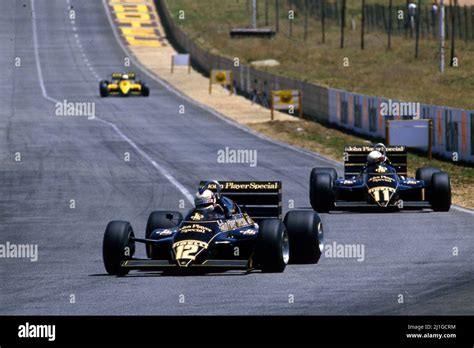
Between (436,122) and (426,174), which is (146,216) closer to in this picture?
(426,174)

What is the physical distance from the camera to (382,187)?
28562mm

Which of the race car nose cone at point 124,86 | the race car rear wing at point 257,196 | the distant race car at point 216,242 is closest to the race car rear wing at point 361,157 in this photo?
the race car rear wing at point 257,196

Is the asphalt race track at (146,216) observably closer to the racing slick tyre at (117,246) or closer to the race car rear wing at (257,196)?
the racing slick tyre at (117,246)

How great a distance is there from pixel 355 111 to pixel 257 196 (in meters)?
27.8

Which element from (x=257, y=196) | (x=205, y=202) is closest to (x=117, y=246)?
(x=205, y=202)

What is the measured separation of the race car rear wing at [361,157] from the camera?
30094 millimetres

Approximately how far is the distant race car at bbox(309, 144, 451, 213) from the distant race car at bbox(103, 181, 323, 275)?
24.0 feet

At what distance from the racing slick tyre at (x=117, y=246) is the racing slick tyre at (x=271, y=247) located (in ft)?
6.41

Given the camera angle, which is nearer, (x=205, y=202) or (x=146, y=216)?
(x=205, y=202)

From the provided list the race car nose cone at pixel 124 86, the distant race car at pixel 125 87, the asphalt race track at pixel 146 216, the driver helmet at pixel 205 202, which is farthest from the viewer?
the distant race car at pixel 125 87

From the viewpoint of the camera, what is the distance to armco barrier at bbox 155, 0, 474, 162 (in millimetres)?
39000

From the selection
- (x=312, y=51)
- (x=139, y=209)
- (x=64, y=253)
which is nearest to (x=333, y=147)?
(x=139, y=209)

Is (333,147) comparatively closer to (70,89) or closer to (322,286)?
(322,286)

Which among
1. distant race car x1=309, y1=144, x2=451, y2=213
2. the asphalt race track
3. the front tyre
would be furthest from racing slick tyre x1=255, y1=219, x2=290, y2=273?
the front tyre
